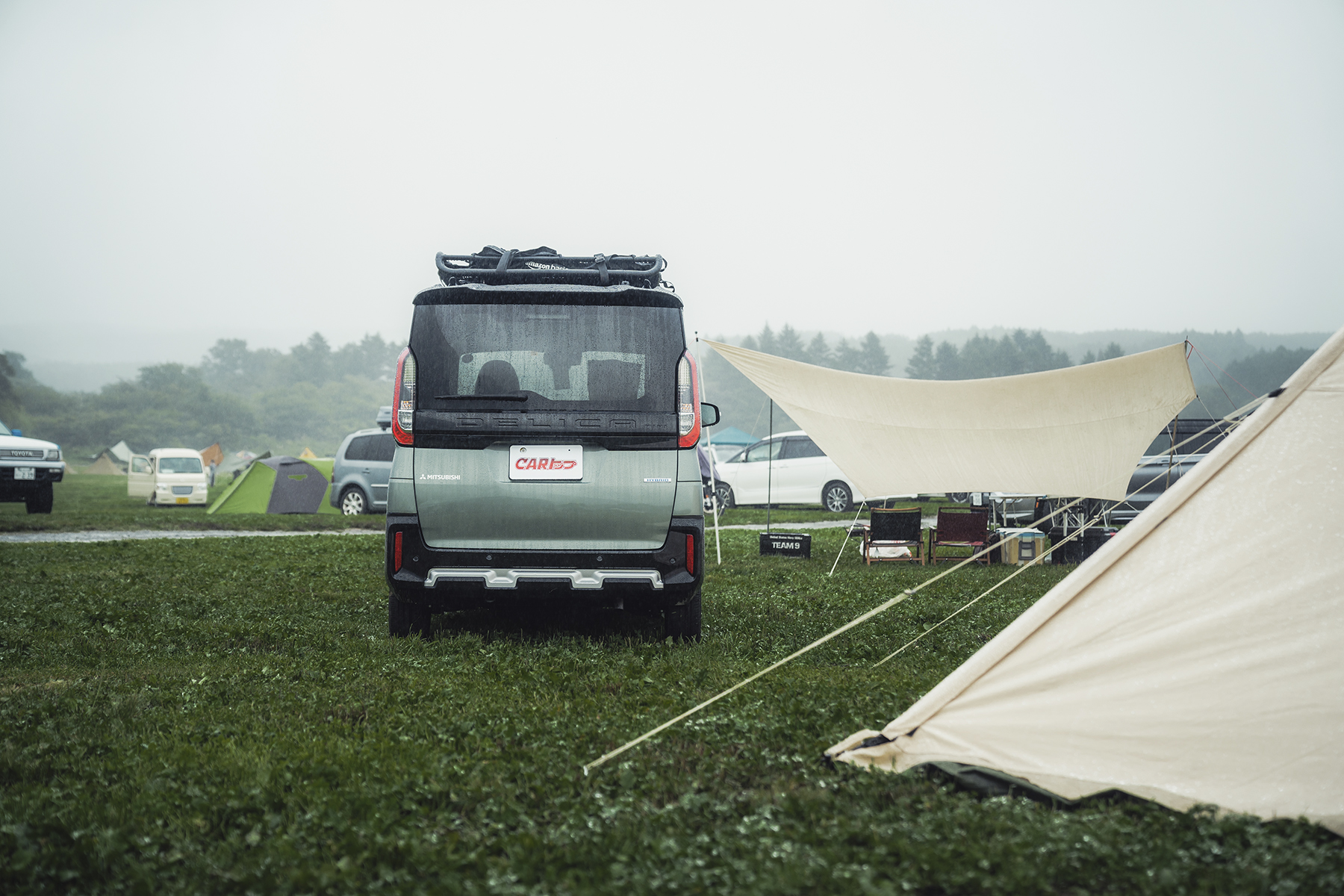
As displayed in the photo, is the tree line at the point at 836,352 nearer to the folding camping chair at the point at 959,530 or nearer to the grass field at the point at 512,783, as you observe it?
the folding camping chair at the point at 959,530

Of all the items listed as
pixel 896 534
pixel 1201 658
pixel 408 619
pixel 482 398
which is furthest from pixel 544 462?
pixel 896 534

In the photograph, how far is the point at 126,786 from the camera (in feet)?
9.80

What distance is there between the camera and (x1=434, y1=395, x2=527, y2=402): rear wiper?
4.88 m

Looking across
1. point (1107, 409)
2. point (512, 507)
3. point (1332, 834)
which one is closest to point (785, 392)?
point (1107, 409)

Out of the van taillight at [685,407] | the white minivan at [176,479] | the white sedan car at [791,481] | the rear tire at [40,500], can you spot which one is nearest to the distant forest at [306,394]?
the white sedan car at [791,481]

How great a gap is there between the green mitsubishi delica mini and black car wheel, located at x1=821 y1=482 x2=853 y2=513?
1505 centimetres

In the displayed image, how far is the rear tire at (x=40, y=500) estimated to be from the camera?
16.6 m

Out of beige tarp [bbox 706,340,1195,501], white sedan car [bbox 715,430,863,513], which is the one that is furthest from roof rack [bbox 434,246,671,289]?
white sedan car [bbox 715,430,863,513]

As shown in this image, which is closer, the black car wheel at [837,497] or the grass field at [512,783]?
the grass field at [512,783]

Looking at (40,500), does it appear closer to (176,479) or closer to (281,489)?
(281,489)

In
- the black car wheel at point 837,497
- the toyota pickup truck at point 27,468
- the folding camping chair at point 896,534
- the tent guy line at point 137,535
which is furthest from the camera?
Result: the black car wheel at point 837,497

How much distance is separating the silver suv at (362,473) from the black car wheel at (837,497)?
904 cm

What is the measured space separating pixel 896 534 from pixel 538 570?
682 cm

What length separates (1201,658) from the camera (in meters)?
2.97
